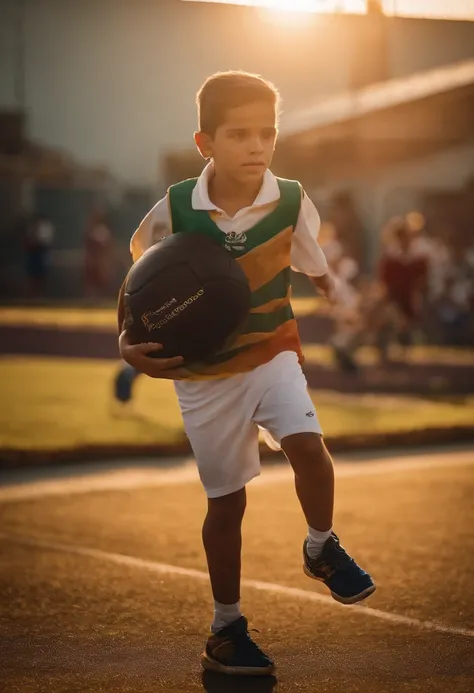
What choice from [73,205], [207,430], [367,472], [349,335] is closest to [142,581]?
[207,430]

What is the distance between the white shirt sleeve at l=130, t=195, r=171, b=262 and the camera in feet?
15.3

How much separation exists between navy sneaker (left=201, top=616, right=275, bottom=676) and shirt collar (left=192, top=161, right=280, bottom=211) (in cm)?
139

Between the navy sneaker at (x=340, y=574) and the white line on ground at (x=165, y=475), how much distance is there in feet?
12.3

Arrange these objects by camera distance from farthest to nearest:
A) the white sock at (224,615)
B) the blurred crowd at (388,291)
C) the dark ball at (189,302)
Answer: the blurred crowd at (388,291) < the white sock at (224,615) < the dark ball at (189,302)

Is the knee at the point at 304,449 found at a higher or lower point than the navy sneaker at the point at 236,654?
higher

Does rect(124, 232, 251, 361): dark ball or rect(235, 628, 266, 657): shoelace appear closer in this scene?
rect(124, 232, 251, 361): dark ball

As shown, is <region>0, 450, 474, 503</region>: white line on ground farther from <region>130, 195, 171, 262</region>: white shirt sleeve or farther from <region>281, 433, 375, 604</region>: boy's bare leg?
<region>281, 433, 375, 604</region>: boy's bare leg

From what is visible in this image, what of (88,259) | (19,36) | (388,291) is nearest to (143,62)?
(19,36)

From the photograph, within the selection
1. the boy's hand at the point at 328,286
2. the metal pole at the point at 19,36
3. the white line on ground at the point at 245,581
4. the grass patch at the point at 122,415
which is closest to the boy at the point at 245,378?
the boy's hand at the point at 328,286

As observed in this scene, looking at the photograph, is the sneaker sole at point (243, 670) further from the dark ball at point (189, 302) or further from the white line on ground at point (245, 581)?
the dark ball at point (189, 302)

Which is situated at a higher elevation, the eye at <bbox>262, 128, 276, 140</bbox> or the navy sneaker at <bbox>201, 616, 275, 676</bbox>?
the eye at <bbox>262, 128, 276, 140</bbox>

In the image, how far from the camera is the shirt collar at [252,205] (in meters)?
4.51

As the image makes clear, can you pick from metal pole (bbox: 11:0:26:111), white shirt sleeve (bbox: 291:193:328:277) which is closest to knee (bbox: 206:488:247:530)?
white shirt sleeve (bbox: 291:193:328:277)

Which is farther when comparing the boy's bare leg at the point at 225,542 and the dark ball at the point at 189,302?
the boy's bare leg at the point at 225,542
